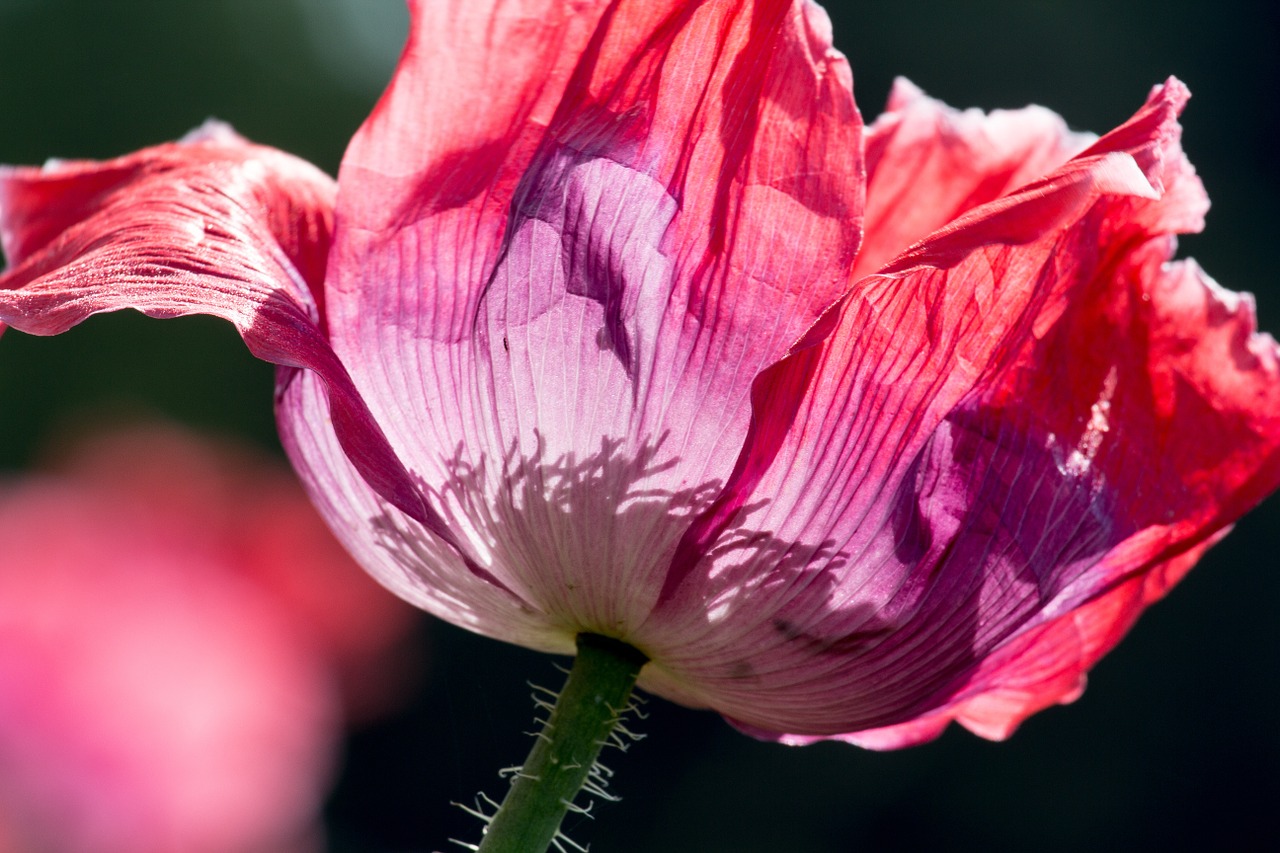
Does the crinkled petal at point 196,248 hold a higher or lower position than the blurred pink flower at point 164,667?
higher

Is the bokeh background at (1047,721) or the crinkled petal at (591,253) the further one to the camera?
the bokeh background at (1047,721)

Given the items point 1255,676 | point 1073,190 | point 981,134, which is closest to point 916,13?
point 1255,676

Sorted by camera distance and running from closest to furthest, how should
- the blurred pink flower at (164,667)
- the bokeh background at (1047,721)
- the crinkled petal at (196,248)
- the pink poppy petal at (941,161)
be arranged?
1. the crinkled petal at (196,248)
2. the pink poppy petal at (941,161)
3. the blurred pink flower at (164,667)
4. the bokeh background at (1047,721)

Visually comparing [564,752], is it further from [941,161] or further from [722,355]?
[941,161]

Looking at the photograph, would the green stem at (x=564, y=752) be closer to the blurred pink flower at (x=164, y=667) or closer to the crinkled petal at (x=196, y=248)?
the crinkled petal at (x=196, y=248)

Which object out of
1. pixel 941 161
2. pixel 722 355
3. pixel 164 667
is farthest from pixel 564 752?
pixel 164 667

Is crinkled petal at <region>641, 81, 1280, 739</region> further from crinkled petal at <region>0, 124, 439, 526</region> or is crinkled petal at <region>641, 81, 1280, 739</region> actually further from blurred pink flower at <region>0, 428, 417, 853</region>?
blurred pink flower at <region>0, 428, 417, 853</region>

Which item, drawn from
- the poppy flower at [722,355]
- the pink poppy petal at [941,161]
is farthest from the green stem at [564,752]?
the pink poppy petal at [941,161]

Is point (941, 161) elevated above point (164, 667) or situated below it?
above
